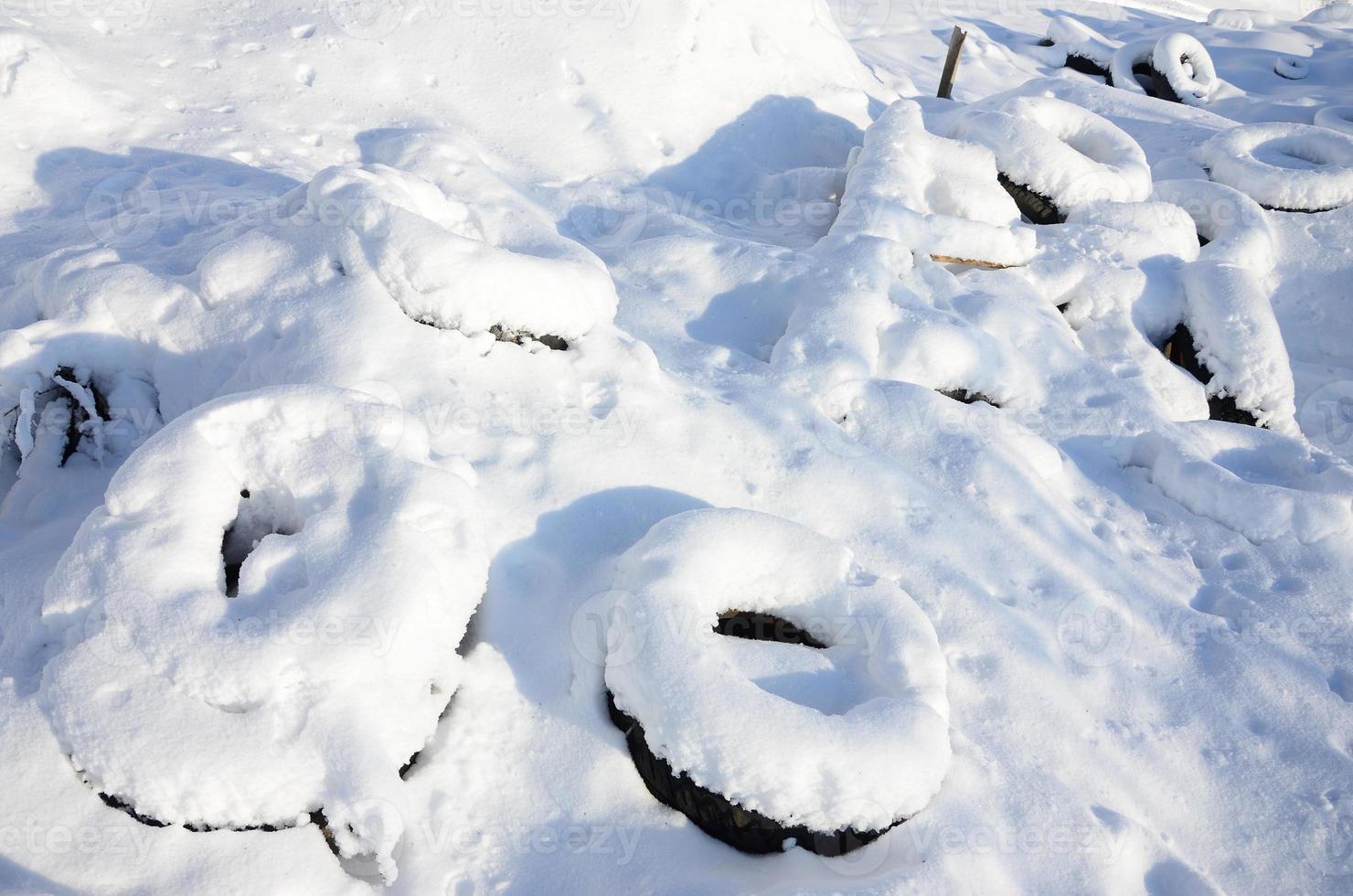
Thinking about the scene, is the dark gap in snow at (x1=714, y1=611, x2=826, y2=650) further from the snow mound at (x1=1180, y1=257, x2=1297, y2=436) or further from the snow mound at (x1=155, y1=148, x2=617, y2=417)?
the snow mound at (x1=1180, y1=257, x2=1297, y2=436)

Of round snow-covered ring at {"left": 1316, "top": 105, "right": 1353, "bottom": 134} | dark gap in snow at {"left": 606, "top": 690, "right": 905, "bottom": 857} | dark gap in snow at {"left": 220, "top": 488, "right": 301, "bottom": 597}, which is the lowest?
dark gap in snow at {"left": 606, "top": 690, "right": 905, "bottom": 857}

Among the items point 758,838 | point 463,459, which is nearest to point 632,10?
point 463,459

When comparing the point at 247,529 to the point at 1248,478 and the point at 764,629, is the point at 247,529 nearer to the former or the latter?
the point at 764,629

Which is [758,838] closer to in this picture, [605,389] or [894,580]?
[894,580]

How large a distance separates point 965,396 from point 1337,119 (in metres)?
6.28

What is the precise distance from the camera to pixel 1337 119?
7.75 m

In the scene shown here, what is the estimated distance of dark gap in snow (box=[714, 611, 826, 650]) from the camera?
10.00ft

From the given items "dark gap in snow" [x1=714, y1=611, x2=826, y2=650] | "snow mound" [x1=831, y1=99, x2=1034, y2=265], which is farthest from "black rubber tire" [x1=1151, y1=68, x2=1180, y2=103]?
"dark gap in snow" [x1=714, y1=611, x2=826, y2=650]

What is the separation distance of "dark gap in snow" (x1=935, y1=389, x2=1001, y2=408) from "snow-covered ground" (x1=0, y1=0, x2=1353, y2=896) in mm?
61

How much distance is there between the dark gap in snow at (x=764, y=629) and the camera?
10.00ft

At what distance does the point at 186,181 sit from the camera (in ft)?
15.6

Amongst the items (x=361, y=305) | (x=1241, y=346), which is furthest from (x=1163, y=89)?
(x=361, y=305)

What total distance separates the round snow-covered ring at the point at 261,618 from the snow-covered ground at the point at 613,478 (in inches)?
0.5

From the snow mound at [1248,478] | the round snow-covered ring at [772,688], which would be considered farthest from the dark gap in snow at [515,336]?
the snow mound at [1248,478]
